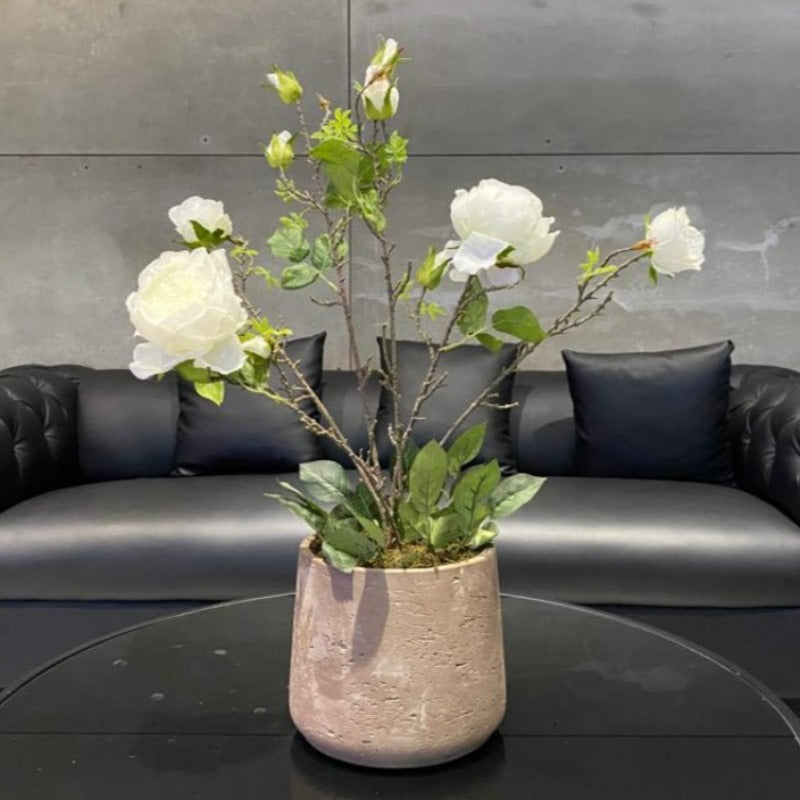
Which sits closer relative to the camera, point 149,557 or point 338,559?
point 338,559

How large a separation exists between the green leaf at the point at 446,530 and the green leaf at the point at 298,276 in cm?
31

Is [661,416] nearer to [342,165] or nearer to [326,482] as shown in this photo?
[326,482]

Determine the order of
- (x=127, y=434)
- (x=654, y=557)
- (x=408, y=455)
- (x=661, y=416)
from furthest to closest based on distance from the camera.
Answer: (x=127, y=434) → (x=661, y=416) → (x=654, y=557) → (x=408, y=455)

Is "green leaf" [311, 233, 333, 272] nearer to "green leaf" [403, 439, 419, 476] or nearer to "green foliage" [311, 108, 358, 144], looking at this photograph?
"green foliage" [311, 108, 358, 144]

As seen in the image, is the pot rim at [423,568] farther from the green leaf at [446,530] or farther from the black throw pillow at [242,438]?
the black throw pillow at [242,438]

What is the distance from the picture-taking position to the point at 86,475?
3.00m

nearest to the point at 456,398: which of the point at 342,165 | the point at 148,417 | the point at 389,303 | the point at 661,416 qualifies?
the point at 661,416

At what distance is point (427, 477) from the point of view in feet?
3.39

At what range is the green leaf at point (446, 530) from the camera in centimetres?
105

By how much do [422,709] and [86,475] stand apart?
7.44 ft

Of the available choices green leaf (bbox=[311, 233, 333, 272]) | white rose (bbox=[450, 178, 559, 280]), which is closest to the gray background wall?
green leaf (bbox=[311, 233, 333, 272])

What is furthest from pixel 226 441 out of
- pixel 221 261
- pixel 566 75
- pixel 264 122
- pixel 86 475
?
pixel 221 261

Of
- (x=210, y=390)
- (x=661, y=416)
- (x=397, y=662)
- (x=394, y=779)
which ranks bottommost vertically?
(x=661, y=416)

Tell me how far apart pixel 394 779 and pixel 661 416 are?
1.94 meters
